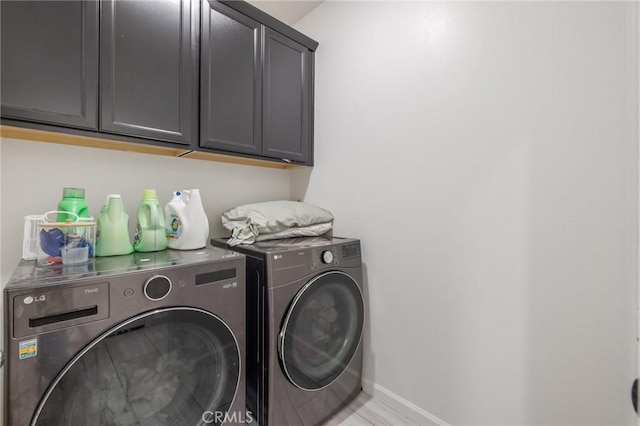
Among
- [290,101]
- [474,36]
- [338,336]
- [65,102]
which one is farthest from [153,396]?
[474,36]

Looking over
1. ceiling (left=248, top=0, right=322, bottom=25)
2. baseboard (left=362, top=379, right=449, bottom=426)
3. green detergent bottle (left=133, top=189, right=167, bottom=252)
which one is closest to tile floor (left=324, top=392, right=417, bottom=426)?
baseboard (left=362, top=379, right=449, bottom=426)

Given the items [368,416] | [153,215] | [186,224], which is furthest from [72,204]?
[368,416]

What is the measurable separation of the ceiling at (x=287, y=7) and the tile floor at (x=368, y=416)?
2.67m

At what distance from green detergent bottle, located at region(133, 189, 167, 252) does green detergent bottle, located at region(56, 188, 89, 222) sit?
210 mm

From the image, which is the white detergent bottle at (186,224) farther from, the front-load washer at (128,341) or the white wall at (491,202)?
the white wall at (491,202)

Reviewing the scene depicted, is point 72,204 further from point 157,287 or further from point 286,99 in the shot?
point 286,99

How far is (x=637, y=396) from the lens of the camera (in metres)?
0.40

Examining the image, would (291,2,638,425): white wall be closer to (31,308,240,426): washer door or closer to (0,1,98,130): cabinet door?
(31,308,240,426): washer door

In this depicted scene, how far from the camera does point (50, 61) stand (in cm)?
99

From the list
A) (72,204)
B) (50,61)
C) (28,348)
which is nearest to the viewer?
(28,348)

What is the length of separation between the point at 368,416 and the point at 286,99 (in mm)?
1989

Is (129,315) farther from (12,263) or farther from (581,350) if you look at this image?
(581,350)

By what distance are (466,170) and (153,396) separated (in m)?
1.58
